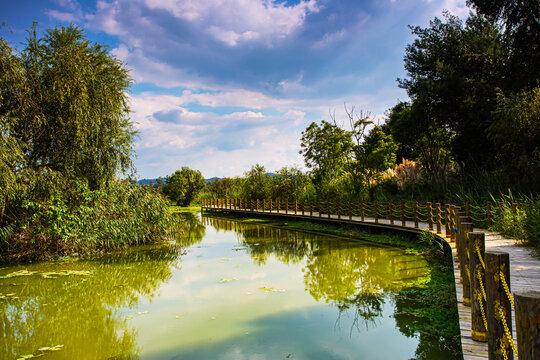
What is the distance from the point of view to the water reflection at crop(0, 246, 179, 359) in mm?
5195

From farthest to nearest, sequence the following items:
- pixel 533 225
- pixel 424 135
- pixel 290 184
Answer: pixel 290 184 < pixel 424 135 < pixel 533 225

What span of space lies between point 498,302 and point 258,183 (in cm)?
2549

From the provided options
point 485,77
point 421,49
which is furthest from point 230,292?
point 421,49

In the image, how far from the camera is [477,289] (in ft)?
11.9

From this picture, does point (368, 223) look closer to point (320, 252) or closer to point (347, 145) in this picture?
point (320, 252)

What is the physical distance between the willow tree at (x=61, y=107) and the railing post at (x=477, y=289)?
9894 millimetres

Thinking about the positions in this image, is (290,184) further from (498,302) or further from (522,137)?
(498,302)

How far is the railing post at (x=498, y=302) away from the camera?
8.52 feet

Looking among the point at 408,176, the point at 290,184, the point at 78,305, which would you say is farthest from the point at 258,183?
the point at 78,305

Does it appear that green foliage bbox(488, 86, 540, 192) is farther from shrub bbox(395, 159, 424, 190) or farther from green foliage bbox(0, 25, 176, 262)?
green foliage bbox(0, 25, 176, 262)

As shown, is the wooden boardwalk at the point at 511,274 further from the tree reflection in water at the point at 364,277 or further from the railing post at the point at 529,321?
the railing post at the point at 529,321

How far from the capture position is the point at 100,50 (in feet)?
39.7

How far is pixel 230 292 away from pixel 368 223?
348 inches

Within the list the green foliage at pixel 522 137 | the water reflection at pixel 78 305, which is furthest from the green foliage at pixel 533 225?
the water reflection at pixel 78 305
